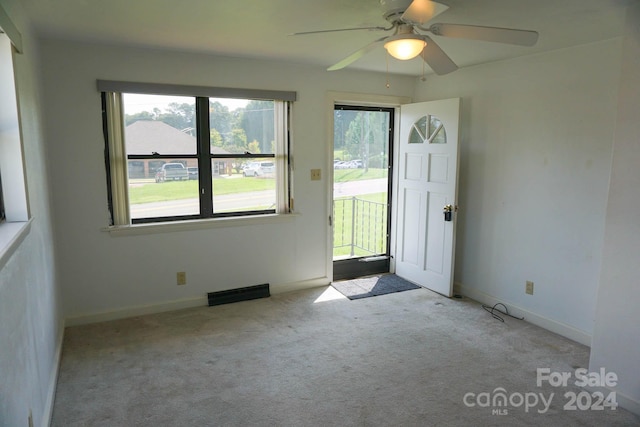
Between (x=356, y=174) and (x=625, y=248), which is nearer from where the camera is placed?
(x=625, y=248)

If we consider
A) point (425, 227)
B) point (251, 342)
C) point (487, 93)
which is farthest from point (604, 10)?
point (251, 342)

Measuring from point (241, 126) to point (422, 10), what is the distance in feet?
7.91

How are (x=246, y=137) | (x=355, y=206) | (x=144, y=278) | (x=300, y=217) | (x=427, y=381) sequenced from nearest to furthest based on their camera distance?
(x=427, y=381) < (x=144, y=278) < (x=246, y=137) < (x=300, y=217) < (x=355, y=206)

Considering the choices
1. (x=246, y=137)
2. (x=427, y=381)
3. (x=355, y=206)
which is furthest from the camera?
(x=355, y=206)

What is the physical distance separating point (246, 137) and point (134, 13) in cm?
159

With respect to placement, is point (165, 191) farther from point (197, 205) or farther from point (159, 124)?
point (159, 124)

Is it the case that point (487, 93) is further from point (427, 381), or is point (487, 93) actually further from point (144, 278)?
point (144, 278)

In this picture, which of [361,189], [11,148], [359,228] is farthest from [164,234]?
[359,228]

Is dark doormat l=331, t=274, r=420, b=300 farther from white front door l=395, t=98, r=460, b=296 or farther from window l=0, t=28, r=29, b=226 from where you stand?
window l=0, t=28, r=29, b=226

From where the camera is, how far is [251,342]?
3174mm

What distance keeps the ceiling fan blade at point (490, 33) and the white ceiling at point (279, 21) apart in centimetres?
27

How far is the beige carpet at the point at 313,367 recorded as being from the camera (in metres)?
2.33

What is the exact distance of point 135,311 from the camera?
3.62 m

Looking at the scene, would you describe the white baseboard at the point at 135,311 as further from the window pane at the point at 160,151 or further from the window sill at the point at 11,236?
the window sill at the point at 11,236
